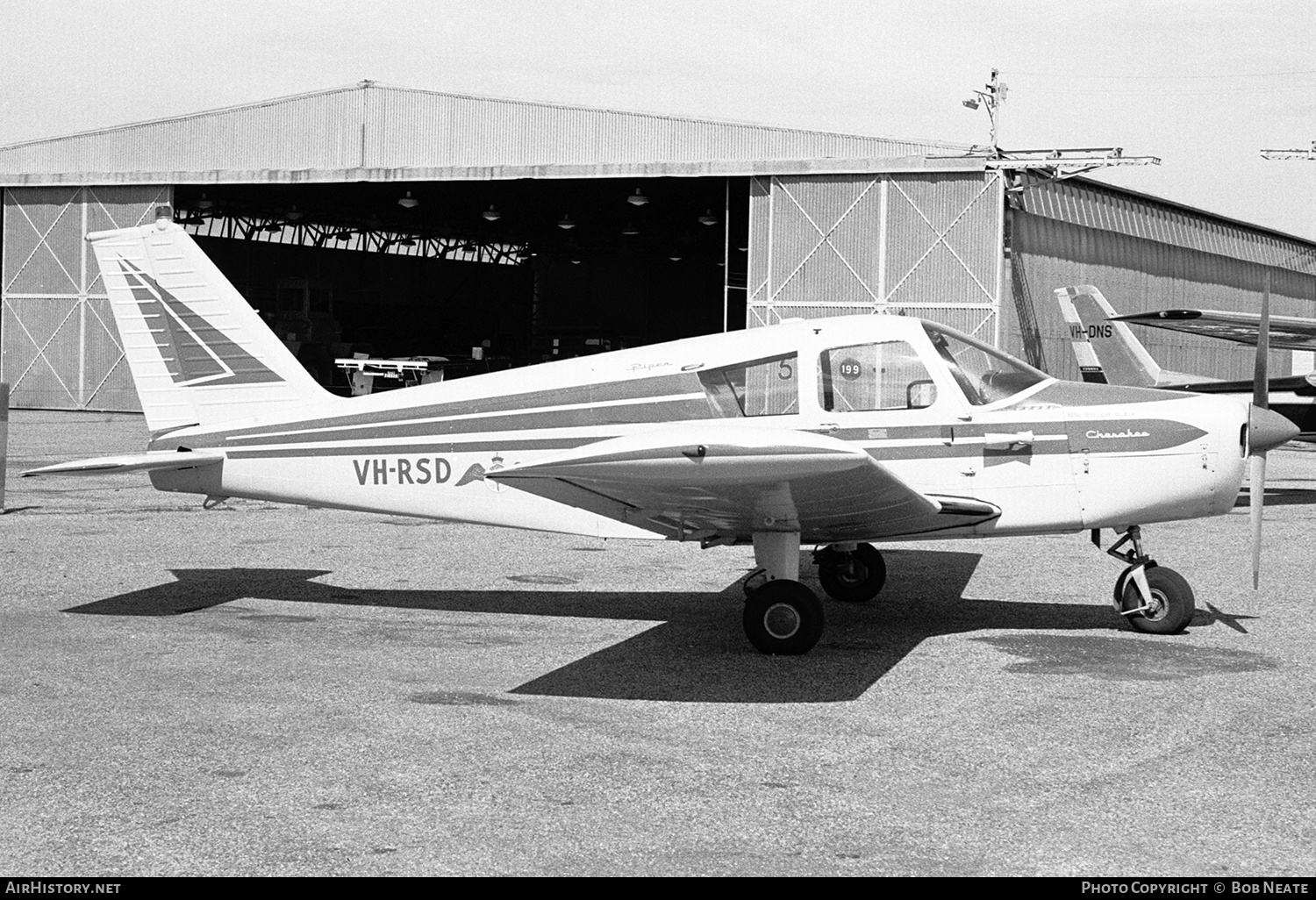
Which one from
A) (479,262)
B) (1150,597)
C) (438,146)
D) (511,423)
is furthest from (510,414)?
(479,262)

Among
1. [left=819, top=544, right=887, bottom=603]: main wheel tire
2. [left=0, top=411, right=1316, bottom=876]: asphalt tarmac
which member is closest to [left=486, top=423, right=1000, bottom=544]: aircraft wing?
[left=0, top=411, right=1316, bottom=876]: asphalt tarmac

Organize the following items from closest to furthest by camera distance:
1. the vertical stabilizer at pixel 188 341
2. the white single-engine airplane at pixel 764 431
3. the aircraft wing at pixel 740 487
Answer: the aircraft wing at pixel 740 487
the white single-engine airplane at pixel 764 431
the vertical stabilizer at pixel 188 341

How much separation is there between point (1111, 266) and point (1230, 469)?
96.4ft

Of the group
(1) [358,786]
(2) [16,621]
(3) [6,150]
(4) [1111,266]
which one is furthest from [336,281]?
(1) [358,786]

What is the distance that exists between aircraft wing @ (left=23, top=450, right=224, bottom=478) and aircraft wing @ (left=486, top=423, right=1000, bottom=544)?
271 cm

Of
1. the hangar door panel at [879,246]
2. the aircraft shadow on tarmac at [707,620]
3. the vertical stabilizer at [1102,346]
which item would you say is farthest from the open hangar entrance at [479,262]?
the aircraft shadow on tarmac at [707,620]

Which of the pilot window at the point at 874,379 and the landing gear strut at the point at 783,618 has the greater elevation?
the pilot window at the point at 874,379

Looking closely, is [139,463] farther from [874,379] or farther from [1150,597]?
[1150,597]

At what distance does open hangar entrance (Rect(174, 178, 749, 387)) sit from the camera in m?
Answer: 39.4

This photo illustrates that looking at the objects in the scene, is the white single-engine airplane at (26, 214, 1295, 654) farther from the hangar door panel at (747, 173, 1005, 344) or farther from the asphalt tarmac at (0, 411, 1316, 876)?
the hangar door panel at (747, 173, 1005, 344)

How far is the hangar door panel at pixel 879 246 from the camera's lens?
2967cm

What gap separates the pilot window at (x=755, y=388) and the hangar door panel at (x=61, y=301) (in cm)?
Result: 3172

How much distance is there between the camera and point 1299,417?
1948 cm

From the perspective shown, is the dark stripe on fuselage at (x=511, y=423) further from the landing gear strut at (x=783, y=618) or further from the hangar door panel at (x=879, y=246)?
the hangar door panel at (x=879, y=246)
